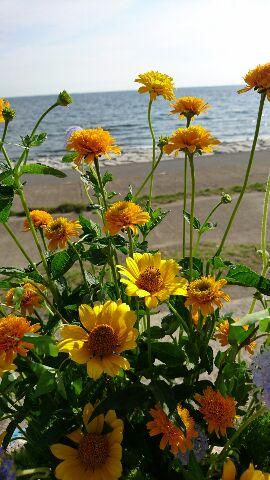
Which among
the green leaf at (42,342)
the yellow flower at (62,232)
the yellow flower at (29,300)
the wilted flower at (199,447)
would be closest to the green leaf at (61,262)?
the yellow flower at (62,232)

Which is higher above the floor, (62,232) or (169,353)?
(62,232)

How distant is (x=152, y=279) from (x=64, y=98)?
0.60 m

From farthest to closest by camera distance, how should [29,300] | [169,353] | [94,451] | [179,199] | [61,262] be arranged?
[179,199] → [29,300] → [61,262] → [169,353] → [94,451]

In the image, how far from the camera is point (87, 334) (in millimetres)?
967

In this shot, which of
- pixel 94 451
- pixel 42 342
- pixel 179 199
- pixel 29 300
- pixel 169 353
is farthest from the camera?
pixel 179 199

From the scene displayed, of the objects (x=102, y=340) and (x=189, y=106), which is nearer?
(x=102, y=340)

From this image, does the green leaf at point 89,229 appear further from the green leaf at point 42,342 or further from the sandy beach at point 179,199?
the green leaf at point 42,342

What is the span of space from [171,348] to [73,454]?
0.31 m

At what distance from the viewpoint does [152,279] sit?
1017 mm

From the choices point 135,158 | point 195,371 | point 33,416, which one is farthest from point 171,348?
point 135,158

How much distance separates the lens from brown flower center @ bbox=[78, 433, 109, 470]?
0.98m

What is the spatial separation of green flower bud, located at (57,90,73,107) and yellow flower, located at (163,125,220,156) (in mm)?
328

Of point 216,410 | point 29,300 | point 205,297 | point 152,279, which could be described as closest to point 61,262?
point 29,300

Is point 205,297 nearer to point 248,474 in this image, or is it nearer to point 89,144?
point 248,474
